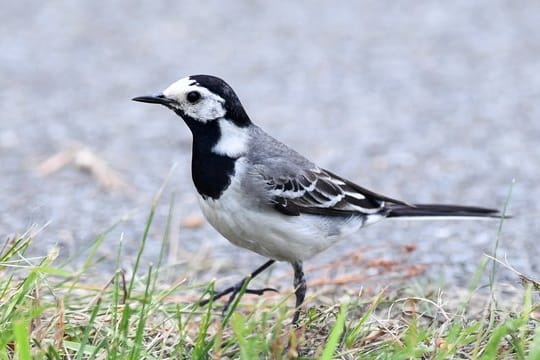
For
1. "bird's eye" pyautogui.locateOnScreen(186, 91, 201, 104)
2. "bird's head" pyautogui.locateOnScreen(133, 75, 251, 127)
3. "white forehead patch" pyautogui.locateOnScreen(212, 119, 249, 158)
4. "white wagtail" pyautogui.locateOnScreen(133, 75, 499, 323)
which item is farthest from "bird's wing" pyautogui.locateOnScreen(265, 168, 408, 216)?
"bird's eye" pyautogui.locateOnScreen(186, 91, 201, 104)

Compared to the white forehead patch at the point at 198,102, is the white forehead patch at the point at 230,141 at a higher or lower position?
lower

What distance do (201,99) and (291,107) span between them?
4590 millimetres

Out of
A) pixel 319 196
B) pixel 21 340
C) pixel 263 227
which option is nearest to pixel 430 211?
pixel 319 196

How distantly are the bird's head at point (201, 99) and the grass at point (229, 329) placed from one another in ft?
2.42

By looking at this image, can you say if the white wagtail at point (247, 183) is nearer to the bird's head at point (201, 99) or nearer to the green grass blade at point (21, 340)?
the bird's head at point (201, 99)

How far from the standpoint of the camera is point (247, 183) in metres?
4.66

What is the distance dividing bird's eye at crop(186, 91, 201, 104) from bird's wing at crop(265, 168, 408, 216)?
1.65 feet

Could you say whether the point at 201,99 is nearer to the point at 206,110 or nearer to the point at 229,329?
the point at 206,110

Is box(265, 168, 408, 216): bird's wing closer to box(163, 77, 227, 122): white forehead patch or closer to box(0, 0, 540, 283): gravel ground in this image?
box(163, 77, 227, 122): white forehead patch

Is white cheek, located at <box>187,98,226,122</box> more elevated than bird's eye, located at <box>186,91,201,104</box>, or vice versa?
bird's eye, located at <box>186,91,201,104</box>

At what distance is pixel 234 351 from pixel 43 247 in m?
2.18

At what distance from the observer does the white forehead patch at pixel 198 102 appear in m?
4.71

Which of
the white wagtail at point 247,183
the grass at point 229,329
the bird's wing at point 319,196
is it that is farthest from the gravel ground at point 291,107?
the grass at point 229,329

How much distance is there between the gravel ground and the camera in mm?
6684
